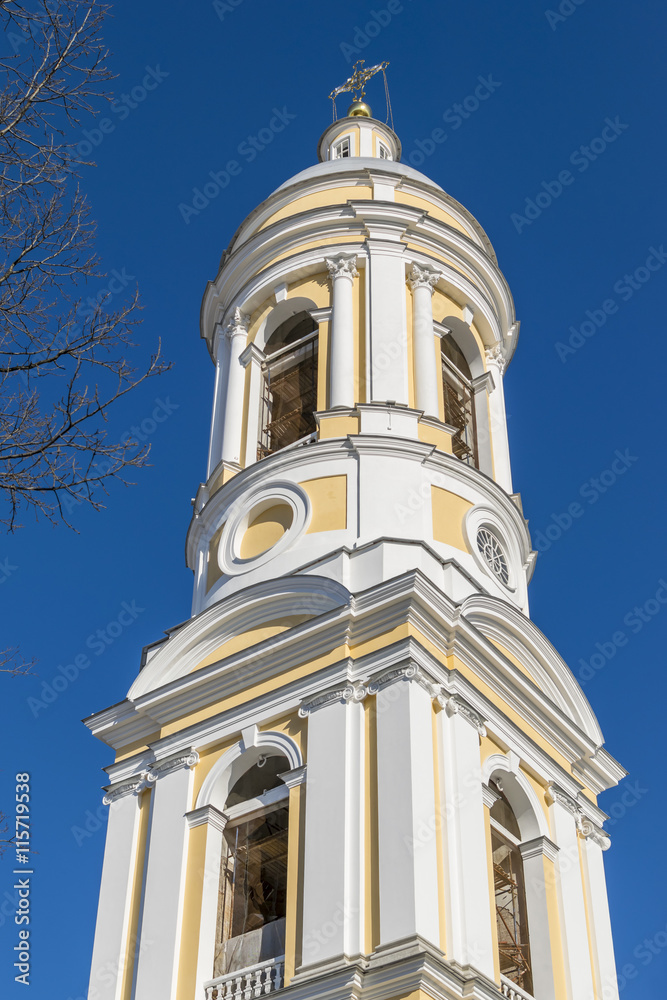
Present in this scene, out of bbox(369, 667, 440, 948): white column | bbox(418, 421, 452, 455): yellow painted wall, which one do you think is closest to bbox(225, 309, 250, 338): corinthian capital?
bbox(418, 421, 452, 455): yellow painted wall

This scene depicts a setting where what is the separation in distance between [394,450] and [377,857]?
6446 mm

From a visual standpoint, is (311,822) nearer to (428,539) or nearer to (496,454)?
(428,539)

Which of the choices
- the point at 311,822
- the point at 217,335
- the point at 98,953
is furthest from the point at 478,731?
the point at 217,335

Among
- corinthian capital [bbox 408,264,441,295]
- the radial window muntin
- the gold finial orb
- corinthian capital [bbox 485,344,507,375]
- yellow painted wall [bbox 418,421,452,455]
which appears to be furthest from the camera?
the gold finial orb

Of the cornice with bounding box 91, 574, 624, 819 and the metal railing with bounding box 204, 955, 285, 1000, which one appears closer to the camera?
the metal railing with bounding box 204, 955, 285, 1000

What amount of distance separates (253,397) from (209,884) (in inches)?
333

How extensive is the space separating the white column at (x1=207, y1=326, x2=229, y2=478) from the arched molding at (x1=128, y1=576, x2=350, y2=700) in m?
3.83

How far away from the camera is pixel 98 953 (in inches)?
695

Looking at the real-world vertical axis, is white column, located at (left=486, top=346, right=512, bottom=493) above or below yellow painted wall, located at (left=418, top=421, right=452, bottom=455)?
above

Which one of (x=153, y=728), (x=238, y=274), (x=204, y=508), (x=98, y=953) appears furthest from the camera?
(x=238, y=274)

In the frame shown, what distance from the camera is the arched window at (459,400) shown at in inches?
917

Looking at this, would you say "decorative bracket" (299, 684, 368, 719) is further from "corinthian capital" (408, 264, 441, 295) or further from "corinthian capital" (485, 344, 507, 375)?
"corinthian capital" (485, 344, 507, 375)

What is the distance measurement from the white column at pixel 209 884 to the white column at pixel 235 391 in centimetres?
621

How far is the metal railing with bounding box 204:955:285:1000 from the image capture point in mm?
15594
